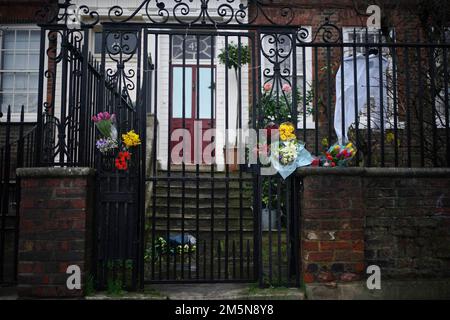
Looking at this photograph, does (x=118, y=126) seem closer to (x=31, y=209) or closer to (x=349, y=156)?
(x=31, y=209)

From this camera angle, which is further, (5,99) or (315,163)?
(5,99)

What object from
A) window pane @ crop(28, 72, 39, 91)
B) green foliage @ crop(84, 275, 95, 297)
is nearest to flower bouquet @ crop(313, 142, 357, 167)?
green foliage @ crop(84, 275, 95, 297)

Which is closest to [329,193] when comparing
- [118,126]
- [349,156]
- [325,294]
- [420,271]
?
[349,156]

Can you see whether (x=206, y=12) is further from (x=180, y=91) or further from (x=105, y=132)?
(x=180, y=91)

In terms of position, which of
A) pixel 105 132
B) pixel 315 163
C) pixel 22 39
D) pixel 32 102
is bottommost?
pixel 315 163

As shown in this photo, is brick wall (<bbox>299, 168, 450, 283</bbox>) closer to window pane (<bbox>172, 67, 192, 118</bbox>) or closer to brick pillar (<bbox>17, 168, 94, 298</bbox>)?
brick pillar (<bbox>17, 168, 94, 298</bbox>)

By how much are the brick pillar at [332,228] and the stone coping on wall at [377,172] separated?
3cm

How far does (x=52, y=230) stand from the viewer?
405cm

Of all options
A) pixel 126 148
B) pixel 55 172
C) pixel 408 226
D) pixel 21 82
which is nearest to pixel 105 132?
pixel 126 148

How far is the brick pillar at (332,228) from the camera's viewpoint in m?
4.11

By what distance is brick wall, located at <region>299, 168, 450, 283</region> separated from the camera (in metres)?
4.12

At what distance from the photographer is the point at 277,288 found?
431 cm

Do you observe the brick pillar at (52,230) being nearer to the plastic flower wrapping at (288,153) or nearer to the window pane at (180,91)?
Result: the plastic flower wrapping at (288,153)

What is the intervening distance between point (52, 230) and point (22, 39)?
7.67 metres
